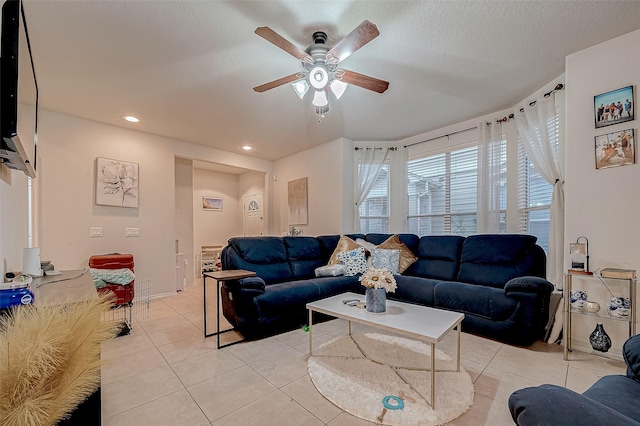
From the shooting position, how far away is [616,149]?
90.7 inches

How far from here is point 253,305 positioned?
2.69 meters

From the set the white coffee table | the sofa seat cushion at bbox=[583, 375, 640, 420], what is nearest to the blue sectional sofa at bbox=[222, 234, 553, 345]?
the white coffee table

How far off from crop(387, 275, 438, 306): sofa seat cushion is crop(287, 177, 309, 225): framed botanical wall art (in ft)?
7.97

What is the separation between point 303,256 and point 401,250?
1.39 m

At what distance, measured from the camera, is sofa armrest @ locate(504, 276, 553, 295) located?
8.10 feet

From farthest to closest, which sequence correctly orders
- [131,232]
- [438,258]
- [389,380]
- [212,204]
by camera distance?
[212,204] < [131,232] < [438,258] < [389,380]

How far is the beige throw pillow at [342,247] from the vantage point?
12.9 ft

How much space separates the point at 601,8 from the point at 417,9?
131 cm

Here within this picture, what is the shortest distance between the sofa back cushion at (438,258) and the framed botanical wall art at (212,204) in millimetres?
5070

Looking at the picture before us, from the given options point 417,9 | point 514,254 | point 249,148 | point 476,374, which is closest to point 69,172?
point 249,148

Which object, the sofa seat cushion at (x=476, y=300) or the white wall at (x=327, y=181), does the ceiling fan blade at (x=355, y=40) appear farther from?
the white wall at (x=327, y=181)

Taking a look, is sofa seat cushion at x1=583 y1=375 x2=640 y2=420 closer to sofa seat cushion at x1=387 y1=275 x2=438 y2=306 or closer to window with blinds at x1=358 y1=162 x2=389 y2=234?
sofa seat cushion at x1=387 y1=275 x2=438 y2=306

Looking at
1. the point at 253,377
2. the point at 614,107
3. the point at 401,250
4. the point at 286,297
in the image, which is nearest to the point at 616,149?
the point at 614,107

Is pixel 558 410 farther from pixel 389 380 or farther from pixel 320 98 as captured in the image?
pixel 320 98
